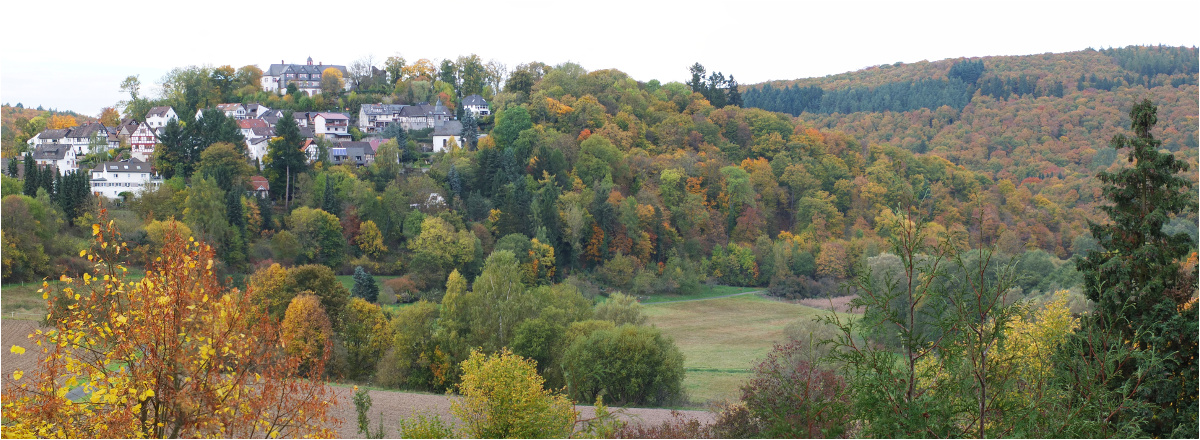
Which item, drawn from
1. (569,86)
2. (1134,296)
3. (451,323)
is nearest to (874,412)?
(1134,296)

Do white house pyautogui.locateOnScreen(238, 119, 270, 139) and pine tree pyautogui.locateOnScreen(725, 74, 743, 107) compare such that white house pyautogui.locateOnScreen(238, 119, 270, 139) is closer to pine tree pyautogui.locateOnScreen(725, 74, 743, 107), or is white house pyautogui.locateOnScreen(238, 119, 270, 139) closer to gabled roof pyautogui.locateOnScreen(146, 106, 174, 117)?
gabled roof pyautogui.locateOnScreen(146, 106, 174, 117)

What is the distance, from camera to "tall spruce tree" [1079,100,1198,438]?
30.1ft

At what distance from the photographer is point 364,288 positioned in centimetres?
3528

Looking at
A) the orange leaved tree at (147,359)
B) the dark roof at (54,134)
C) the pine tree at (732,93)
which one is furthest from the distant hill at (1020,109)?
the dark roof at (54,134)

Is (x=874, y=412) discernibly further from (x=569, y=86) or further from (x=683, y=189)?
(x=569, y=86)

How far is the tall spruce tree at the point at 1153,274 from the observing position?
9.17 m

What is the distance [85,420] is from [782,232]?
55.7 m

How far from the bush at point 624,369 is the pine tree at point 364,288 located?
1658cm

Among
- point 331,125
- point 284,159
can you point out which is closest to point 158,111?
point 331,125

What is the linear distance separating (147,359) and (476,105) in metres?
59.2

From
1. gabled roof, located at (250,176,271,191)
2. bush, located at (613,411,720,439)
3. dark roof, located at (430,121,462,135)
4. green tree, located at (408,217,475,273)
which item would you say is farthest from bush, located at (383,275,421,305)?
bush, located at (613,411,720,439)

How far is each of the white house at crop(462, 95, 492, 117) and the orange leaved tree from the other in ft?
189

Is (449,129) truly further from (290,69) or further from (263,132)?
(290,69)

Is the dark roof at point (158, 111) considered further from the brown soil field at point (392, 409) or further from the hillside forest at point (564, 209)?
the brown soil field at point (392, 409)
